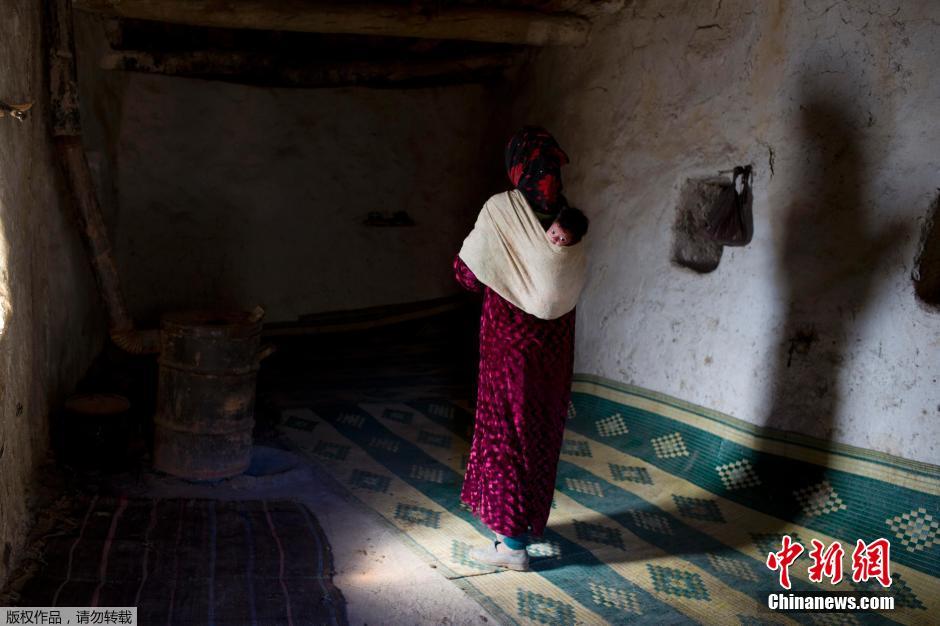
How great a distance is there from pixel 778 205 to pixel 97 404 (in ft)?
12.2

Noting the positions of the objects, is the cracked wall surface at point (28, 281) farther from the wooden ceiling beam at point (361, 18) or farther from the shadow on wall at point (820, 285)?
the shadow on wall at point (820, 285)

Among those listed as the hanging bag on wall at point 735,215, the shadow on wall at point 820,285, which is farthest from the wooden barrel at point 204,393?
Answer: the shadow on wall at point 820,285

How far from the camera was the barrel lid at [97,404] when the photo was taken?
4168 mm

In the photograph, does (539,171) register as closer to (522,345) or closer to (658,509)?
(522,345)

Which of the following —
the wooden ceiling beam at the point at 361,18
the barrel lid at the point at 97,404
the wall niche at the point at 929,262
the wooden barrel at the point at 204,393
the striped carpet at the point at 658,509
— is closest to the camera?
the striped carpet at the point at 658,509

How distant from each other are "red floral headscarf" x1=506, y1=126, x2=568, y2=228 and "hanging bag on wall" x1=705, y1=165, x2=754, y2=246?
1.53 metres

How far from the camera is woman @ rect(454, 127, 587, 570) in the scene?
3342 millimetres

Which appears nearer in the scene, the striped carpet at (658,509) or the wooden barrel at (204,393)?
the striped carpet at (658,509)

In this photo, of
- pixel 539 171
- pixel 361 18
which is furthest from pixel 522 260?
pixel 361 18

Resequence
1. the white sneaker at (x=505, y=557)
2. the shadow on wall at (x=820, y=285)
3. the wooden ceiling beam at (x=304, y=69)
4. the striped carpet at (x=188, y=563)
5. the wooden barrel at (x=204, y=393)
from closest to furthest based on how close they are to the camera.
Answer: the striped carpet at (x=188, y=563)
the white sneaker at (x=505, y=557)
the shadow on wall at (x=820, y=285)
the wooden barrel at (x=204, y=393)
the wooden ceiling beam at (x=304, y=69)

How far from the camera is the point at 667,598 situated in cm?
348

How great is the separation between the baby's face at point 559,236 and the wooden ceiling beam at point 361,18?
2.59 meters

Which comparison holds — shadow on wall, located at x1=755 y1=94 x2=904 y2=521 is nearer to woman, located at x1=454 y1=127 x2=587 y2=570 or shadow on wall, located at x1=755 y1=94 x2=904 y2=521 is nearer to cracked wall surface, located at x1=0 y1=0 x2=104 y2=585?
woman, located at x1=454 y1=127 x2=587 y2=570

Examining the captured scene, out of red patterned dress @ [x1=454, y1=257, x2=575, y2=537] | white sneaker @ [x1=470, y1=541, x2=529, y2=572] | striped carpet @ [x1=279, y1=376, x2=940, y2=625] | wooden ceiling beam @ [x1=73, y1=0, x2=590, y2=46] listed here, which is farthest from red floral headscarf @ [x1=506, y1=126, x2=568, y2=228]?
wooden ceiling beam @ [x1=73, y1=0, x2=590, y2=46]
